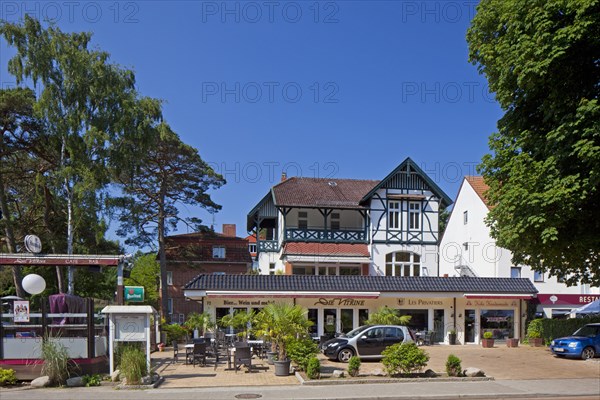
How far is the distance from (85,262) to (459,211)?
98.2 ft

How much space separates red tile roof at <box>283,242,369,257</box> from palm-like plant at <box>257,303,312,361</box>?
57.1ft

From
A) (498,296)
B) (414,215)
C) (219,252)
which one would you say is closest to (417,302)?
(498,296)

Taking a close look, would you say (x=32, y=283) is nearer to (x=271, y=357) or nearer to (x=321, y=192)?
(x=271, y=357)

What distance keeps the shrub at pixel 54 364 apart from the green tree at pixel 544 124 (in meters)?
13.8

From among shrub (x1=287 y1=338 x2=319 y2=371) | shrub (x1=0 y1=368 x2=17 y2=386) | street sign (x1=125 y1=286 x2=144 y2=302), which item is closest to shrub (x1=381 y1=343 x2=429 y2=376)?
shrub (x1=287 y1=338 x2=319 y2=371)

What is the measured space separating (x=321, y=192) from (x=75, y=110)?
56.7 ft

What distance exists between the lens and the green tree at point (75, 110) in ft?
88.5

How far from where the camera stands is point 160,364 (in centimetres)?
2016

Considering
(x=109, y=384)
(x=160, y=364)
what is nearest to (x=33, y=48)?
(x=160, y=364)

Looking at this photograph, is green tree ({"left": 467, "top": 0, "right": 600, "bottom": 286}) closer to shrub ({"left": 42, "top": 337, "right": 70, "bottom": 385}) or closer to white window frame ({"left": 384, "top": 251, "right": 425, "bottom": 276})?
shrub ({"left": 42, "top": 337, "right": 70, "bottom": 385})

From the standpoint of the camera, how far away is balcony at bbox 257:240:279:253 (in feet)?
128

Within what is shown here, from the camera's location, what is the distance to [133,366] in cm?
1467

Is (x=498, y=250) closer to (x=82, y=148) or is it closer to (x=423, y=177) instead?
(x=423, y=177)

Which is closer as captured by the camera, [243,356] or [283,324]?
[243,356]
